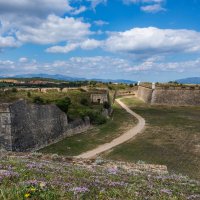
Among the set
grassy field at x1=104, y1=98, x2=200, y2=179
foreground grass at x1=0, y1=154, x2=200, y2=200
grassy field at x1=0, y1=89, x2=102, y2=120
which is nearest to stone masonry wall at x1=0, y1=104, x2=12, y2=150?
grassy field at x1=0, y1=89, x2=102, y2=120

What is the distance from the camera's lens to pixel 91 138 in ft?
108

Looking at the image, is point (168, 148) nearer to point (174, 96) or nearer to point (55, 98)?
point (55, 98)

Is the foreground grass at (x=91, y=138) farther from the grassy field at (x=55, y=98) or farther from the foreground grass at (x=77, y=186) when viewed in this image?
the foreground grass at (x=77, y=186)


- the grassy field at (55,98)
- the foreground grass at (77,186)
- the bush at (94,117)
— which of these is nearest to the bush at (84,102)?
the grassy field at (55,98)

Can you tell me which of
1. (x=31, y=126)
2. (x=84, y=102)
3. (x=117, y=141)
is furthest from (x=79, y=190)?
(x=84, y=102)

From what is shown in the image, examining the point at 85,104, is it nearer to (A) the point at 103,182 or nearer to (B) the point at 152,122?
(B) the point at 152,122

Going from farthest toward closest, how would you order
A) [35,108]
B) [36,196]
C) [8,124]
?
1. [35,108]
2. [8,124]
3. [36,196]

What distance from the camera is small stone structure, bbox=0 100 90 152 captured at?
22922 millimetres

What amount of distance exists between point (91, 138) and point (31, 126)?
315 inches

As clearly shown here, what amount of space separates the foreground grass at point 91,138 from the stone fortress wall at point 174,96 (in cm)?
2909

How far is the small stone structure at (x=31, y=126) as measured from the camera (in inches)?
902

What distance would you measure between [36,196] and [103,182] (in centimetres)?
235

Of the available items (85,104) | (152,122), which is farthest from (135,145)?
(85,104)

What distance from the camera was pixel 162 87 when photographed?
74875 millimetres
